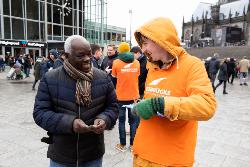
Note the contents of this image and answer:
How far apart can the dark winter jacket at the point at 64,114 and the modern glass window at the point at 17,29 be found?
106 feet

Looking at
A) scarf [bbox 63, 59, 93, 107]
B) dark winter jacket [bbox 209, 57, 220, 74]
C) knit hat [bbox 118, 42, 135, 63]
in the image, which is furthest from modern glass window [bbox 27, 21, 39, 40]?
scarf [bbox 63, 59, 93, 107]

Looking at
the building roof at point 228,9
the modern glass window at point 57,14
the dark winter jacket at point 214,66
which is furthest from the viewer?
the building roof at point 228,9

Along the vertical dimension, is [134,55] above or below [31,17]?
below

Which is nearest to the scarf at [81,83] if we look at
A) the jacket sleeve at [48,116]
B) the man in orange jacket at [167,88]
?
the jacket sleeve at [48,116]

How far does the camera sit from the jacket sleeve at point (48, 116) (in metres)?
2.13

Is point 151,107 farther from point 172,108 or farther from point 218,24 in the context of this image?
point 218,24

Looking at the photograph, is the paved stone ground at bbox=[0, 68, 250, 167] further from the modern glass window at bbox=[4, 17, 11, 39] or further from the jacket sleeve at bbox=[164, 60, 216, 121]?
the modern glass window at bbox=[4, 17, 11, 39]

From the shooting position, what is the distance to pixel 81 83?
2225 millimetres

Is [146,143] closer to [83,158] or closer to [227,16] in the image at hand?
[83,158]

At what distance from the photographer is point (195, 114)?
5.40 feet

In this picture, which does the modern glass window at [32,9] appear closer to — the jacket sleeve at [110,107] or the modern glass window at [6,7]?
the modern glass window at [6,7]

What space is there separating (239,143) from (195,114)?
14.6ft

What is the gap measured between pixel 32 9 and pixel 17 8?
215 cm

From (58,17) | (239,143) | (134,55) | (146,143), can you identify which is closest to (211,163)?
(239,143)
